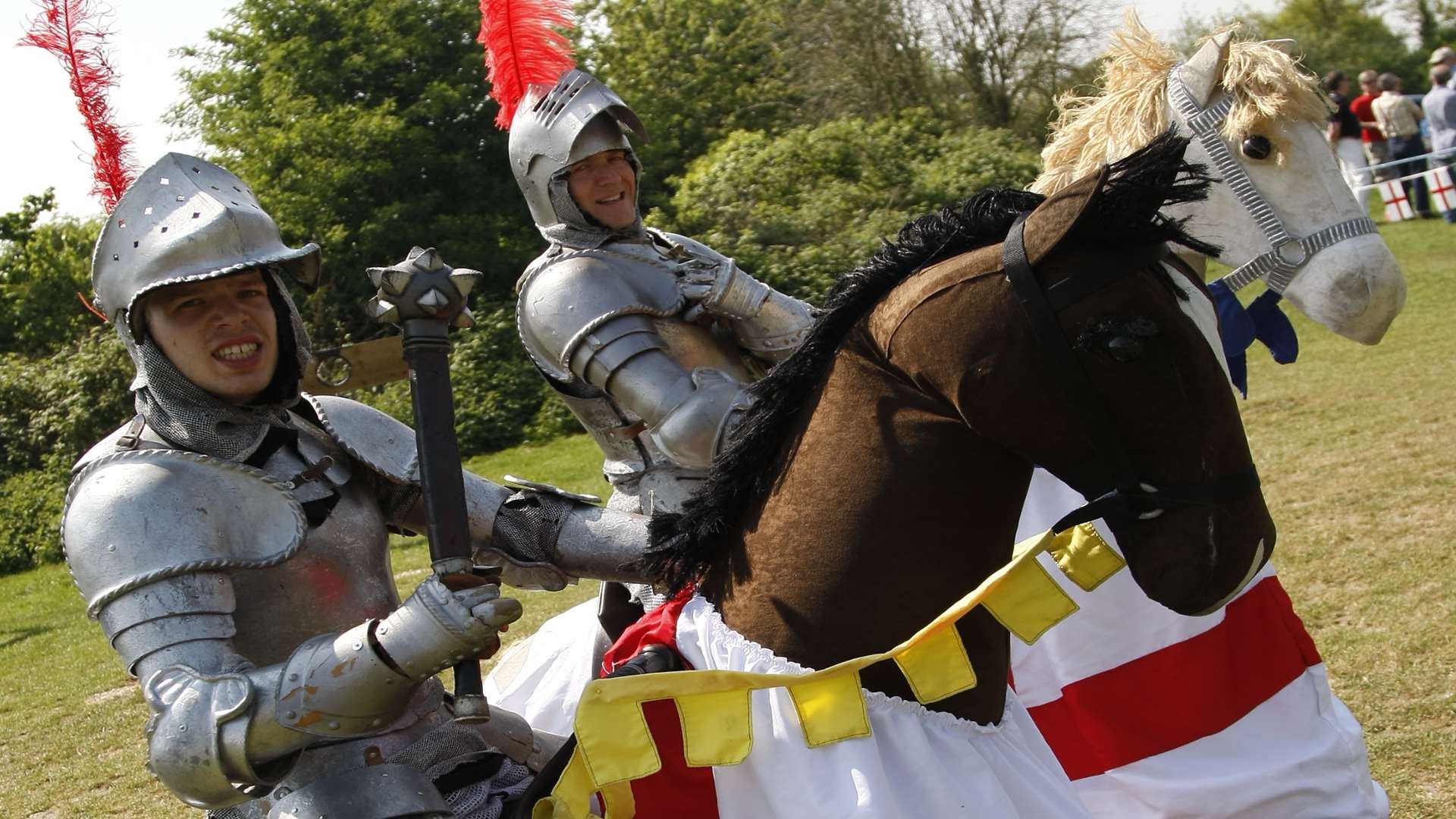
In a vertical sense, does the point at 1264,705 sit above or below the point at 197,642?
below

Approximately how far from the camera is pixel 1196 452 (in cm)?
200

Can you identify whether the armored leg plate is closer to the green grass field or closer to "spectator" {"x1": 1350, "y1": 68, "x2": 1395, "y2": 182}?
the green grass field

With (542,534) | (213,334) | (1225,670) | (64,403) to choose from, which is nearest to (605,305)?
(542,534)

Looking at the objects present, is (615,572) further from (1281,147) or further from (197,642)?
(1281,147)

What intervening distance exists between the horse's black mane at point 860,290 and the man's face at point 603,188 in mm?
1365

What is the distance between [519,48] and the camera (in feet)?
12.5

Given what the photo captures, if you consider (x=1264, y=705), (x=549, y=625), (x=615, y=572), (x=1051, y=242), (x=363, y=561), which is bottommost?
(x=1264, y=705)

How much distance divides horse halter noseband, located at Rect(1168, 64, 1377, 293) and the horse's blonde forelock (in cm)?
4

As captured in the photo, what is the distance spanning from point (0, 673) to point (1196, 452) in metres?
8.99

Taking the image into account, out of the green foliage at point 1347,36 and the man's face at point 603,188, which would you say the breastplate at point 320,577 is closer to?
the man's face at point 603,188

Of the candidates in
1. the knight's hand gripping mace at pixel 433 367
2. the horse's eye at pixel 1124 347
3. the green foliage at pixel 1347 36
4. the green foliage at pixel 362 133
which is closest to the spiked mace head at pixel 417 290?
the knight's hand gripping mace at pixel 433 367

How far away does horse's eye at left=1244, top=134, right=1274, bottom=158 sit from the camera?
3.71 metres

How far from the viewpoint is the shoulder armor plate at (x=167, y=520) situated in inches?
85.5

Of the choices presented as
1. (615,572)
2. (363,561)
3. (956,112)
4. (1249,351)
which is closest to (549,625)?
(615,572)
